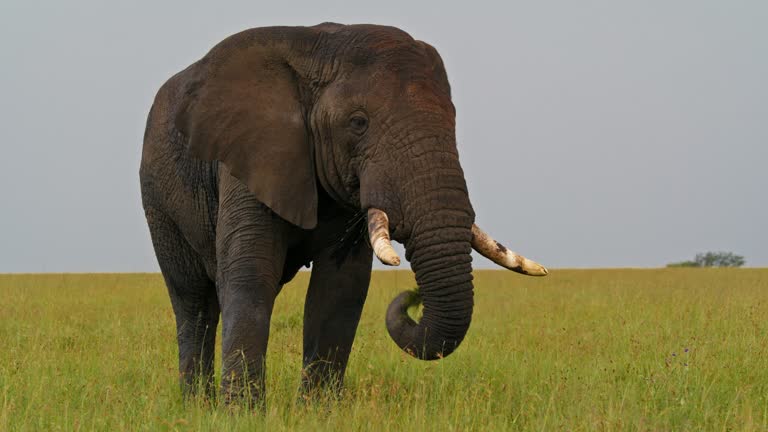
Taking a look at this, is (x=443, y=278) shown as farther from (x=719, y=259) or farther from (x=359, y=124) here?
(x=719, y=259)

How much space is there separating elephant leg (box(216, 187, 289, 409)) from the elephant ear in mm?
260

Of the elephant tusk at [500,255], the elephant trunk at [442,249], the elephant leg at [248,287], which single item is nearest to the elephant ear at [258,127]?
the elephant leg at [248,287]

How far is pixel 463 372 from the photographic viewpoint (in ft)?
27.6

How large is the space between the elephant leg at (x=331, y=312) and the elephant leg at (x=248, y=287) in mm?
664

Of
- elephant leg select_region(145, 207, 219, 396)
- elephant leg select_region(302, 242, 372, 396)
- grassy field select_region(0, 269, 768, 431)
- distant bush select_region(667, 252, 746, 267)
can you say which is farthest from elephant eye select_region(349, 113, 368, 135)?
distant bush select_region(667, 252, 746, 267)

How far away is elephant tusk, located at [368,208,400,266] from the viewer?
17.5 feet

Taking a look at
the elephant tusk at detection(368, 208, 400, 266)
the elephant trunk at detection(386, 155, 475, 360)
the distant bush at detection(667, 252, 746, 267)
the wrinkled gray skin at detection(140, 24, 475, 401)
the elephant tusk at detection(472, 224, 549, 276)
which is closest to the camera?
the elephant tusk at detection(368, 208, 400, 266)

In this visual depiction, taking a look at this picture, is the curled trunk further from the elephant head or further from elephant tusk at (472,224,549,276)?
elephant tusk at (472,224,549,276)

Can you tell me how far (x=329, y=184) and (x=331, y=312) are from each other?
1357 mm

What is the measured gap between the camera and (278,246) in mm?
6371

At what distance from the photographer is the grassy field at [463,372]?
6.10 metres

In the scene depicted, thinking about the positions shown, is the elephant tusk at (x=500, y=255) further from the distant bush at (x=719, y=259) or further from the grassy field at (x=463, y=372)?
the distant bush at (x=719, y=259)

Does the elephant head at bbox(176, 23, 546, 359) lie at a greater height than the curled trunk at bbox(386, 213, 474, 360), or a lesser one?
greater

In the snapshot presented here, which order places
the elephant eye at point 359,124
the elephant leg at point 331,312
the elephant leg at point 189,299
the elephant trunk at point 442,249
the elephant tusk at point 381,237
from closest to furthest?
the elephant tusk at point 381,237, the elephant trunk at point 442,249, the elephant eye at point 359,124, the elephant leg at point 331,312, the elephant leg at point 189,299
